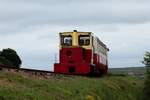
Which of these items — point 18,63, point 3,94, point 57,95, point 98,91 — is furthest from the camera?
point 18,63

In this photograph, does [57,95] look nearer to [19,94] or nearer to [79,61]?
[19,94]

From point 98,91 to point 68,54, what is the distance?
36.4 ft

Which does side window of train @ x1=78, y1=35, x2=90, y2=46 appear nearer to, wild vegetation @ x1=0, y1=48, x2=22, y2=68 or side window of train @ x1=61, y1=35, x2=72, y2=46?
side window of train @ x1=61, y1=35, x2=72, y2=46

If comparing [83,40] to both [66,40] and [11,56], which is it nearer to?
[66,40]


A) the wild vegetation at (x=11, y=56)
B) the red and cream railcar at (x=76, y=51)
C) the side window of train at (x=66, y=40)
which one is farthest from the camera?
the wild vegetation at (x=11, y=56)

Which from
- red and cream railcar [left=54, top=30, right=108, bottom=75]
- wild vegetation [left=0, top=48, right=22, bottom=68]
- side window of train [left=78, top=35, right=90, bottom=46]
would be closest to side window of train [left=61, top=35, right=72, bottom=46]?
red and cream railcar [left=54, top=30, right=108, bottom=75]

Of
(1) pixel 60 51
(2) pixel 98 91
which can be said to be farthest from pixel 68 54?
(2) pixel 98 91

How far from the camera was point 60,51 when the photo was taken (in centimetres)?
3706

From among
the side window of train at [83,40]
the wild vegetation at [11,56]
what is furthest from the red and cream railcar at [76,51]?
the wild vegetation at [11,56]

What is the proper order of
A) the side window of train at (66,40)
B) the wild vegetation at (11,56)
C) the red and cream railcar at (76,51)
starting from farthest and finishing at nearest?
the wild vegetation at (11,56) → the side window of train at (66,40) → the red and cream railcar at (76,51)

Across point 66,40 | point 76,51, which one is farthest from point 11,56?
point 76,51

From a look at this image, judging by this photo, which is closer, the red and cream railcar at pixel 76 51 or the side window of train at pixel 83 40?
the red and cream railcar at pixel 76 51

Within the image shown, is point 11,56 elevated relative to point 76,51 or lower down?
Result: elevated

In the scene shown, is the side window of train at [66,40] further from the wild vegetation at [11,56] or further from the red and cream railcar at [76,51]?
the wild vegetation at [11,56]
